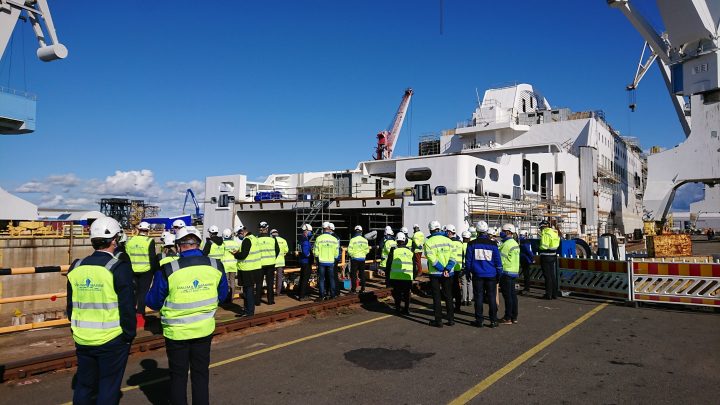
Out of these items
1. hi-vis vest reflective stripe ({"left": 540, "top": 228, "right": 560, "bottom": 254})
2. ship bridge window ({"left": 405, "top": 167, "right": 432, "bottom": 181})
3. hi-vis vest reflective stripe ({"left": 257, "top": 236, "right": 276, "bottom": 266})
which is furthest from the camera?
ship bridge window ({"left": 405, "top": 167, "right": 432, "bottom": 181})

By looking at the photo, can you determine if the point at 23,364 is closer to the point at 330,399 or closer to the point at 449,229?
the point at 330,399

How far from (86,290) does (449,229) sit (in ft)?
29.6

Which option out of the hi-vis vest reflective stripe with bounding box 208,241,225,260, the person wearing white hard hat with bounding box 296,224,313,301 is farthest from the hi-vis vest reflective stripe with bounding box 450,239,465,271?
the hi-vis vest reflective stripe with bounding box 208,241,225,260

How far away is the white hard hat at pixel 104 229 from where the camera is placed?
3719 mm

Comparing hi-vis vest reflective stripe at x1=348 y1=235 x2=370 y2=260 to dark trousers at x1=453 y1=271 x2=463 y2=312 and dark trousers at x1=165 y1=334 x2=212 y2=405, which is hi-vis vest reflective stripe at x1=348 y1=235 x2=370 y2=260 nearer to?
dark trousers at x1=453 y1=271 x2=463 y2=312

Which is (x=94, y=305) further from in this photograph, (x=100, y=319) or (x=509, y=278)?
(x=509, y=278)

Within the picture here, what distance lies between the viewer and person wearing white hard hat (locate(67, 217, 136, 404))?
362cm

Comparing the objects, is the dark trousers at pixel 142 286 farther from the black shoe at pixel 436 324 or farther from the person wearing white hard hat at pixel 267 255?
the black shoe at pixel 436 324

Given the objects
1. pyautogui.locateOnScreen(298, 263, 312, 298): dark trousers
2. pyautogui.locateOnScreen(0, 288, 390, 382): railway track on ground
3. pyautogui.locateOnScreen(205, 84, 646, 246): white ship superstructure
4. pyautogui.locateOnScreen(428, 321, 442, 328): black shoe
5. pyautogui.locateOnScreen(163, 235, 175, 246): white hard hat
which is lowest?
pyautogui.locateOnScreen(428, 321, 442, 328): black shoe

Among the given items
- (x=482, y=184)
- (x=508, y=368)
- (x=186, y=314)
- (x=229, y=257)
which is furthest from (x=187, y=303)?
(x=482, y=184)

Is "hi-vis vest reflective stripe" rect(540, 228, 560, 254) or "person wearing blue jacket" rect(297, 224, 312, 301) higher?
"hi-vis vest reflective stripe" rect(540, 228, 560, 254)

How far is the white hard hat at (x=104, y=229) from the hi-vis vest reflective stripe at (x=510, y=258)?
23.3 ft

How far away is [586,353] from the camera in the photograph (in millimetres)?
6656

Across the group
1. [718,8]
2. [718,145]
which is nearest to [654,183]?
[718,145]
